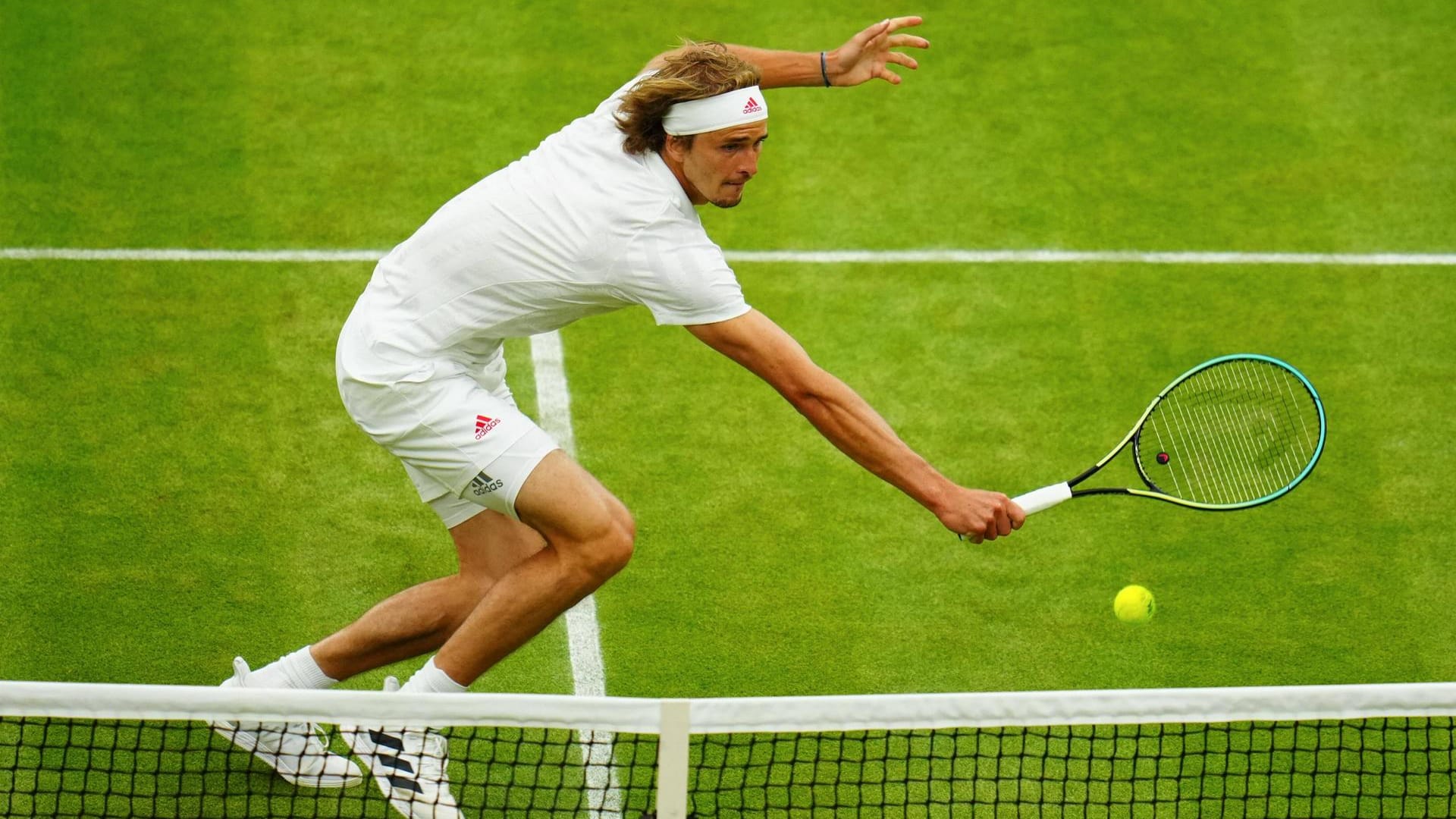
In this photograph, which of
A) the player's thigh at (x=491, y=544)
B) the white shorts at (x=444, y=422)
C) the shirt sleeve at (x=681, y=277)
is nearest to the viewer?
the shirt sleeve at (x=681, y=277)

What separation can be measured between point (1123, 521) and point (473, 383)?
9.73 ft

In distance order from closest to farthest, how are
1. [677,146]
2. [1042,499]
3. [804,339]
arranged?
[677,146]
[1042,499]
[804,339]

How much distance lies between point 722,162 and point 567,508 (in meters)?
1.14

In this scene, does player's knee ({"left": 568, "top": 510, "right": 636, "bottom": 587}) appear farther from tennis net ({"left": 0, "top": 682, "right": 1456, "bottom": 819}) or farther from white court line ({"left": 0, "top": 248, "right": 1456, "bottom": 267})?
white court line ({"left": 0, "top": 248, "right": 1456, "bottom": 267})

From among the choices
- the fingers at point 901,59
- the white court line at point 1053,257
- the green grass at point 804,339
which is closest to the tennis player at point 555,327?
the green grass at point 804,339

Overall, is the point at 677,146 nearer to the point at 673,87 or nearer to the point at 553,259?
the point at 673,87

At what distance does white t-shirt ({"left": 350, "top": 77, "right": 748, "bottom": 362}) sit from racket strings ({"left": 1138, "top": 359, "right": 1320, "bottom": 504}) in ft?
7.47

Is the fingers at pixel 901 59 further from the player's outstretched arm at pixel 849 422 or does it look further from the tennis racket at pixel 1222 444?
the player's outstretched arm at pixel 849 422

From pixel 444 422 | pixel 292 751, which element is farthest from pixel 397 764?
pixel 444 422

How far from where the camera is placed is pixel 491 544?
17.5ft

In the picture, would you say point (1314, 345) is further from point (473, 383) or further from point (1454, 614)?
point (473, 383)

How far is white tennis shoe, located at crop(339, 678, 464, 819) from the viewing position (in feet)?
16.3

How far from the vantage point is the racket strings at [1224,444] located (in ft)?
20.5

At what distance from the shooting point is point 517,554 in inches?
210
